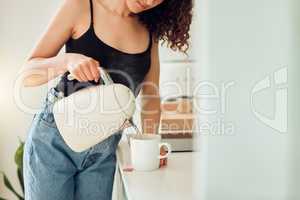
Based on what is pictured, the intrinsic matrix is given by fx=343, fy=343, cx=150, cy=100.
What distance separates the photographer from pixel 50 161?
2.38ft

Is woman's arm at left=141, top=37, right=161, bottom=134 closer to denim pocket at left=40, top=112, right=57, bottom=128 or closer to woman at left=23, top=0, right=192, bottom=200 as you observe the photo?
woman at left=23, top=0, right=192, bottom=200

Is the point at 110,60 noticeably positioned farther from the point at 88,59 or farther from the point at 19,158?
the point at 19,158

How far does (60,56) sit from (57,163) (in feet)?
0.74

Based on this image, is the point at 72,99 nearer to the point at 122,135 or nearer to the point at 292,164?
the point at 122,135

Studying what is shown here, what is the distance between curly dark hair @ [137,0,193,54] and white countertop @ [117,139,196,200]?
0.81 feet

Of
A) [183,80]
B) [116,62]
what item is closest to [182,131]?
[183,80]

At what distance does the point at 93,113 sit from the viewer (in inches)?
26.4

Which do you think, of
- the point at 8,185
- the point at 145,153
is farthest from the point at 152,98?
the point at 8,185

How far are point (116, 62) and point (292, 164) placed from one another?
523 mm

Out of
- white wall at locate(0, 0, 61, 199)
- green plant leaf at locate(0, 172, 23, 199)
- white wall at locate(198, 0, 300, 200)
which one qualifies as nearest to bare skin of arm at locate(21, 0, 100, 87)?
white wall at locate(0, 0, 61, 199)

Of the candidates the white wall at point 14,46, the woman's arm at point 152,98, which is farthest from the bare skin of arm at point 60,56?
the white wall at point 14,46

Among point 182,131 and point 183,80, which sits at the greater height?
point 183,80

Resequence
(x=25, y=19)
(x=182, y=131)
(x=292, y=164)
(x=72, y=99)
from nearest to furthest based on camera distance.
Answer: (x=292, y=164) < (x=72, y=99) < (x=182, y=131) < (x=25, y=19)

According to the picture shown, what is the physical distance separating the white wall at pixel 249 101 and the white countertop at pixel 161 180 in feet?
1.05
